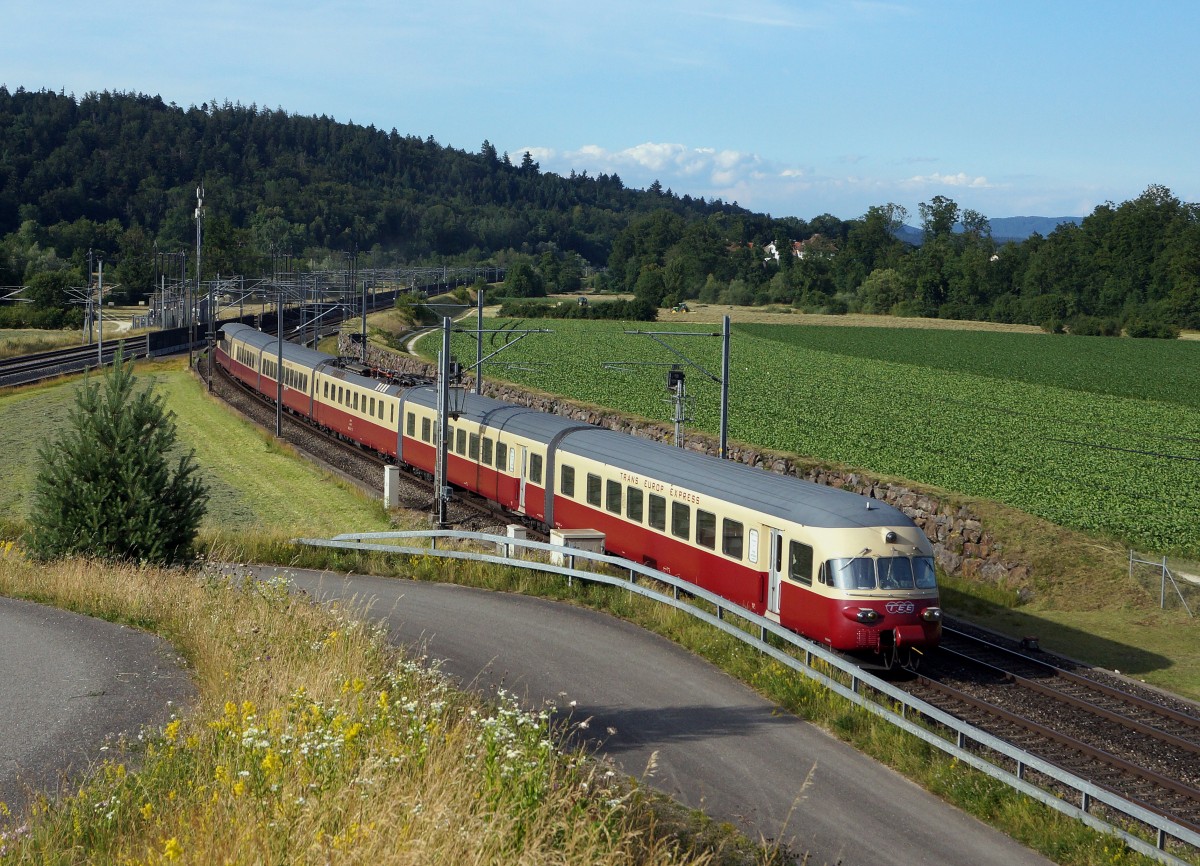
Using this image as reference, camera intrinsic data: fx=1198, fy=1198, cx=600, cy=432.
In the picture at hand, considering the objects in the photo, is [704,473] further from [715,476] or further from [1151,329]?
[1151,329]

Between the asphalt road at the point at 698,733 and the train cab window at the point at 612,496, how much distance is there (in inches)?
197

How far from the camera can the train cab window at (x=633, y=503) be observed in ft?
77.4

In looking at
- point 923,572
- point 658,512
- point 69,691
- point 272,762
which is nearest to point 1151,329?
point 658,512

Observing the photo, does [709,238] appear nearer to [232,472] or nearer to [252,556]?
[232,472]

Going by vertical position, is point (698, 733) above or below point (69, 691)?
below

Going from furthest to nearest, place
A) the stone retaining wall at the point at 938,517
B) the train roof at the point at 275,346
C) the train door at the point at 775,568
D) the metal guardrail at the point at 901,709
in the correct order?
the train roof at the point at 275,346
the stone retaining wall at the point at 938,517
the train door at the point at 775,568
the metal guardrail at the point at 901,709

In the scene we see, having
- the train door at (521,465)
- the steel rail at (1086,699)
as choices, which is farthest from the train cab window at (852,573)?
the train door at (521,465)

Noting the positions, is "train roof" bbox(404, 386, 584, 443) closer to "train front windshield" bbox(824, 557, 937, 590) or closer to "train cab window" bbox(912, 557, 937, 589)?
"train front windshield" bbox(824, 557, 937, 590)

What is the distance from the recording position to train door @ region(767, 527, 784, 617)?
1927 centimetres

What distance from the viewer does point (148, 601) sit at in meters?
16.2

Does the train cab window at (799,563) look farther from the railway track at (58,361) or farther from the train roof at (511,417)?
the railway track at (58,361)

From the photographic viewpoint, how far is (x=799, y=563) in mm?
18812

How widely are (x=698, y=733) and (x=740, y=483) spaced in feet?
26.0

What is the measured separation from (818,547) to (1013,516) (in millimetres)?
12052
